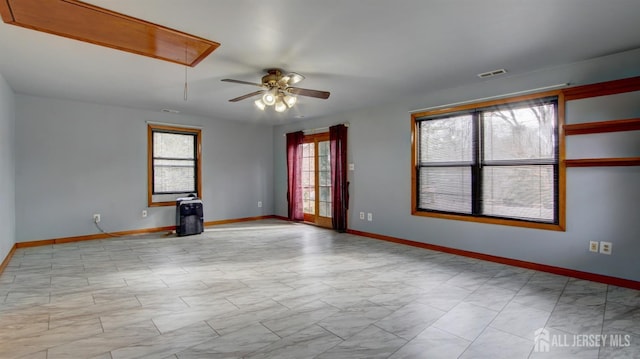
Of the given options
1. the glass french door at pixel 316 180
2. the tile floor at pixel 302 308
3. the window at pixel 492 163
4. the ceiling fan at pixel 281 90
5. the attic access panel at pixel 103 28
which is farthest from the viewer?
the glass french door at pixel 316 180

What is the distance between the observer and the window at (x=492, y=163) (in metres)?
3.87

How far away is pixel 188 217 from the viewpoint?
620cm

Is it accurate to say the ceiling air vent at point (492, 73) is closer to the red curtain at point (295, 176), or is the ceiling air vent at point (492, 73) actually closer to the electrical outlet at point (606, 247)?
the electrical outlet at point (606, 247)

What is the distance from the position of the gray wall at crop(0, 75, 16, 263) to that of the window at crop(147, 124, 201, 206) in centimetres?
196

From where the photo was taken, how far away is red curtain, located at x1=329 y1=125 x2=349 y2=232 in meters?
6.35

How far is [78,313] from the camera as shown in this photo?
272cm

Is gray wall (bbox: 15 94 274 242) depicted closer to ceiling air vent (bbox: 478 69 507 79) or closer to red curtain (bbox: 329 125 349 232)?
red curtain (bbox: 329 125 349 232)

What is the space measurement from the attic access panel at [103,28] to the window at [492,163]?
11.4ft

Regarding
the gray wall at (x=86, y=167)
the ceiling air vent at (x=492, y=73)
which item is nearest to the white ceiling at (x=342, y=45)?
the ceiling air vent at (x=492, y=73)

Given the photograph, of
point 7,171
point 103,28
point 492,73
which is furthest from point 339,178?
point 7,171

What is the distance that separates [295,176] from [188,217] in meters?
2.53

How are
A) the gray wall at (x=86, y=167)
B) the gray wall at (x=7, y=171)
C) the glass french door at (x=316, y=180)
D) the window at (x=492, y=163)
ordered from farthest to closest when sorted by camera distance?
Result: the glass french door at (x=316, y=180) < the gray wall at (x=86, y=167) < the gray wall at (x=7, y=171) < the window at (x=492, y=163)

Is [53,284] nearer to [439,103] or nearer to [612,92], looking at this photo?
[439,103]

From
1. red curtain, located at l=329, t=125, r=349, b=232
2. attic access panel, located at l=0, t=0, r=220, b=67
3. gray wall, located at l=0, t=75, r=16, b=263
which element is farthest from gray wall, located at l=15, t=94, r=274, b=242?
attic access panel, located at l=0, t=0, r=220, b=67
